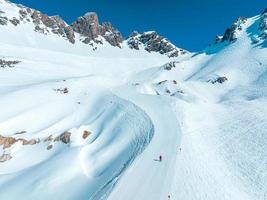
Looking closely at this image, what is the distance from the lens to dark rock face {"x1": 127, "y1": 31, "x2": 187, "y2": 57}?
14525 cm

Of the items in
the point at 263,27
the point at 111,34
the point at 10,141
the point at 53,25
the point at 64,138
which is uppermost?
the point at 53,25

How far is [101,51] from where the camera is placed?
12888cm

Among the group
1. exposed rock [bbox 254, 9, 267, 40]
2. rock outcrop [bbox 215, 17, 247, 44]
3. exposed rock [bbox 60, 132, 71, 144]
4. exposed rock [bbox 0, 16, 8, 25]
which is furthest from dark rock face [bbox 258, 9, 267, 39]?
exposed rock [bbox 0, 16, 8, 25]

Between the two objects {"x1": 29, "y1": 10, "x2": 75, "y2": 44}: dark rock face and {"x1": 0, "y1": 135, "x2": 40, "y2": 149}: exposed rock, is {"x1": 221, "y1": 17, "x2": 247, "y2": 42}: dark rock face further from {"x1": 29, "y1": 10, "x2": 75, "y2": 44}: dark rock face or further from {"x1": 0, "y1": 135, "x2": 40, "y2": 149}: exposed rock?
{"x1": 0, "y1": 135, "x2": 40, "y2": 149}: exposed rock

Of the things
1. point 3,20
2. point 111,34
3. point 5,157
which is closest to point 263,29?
point 111,34

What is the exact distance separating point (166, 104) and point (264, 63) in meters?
43.2

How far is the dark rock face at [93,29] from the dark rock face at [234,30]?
50664mm

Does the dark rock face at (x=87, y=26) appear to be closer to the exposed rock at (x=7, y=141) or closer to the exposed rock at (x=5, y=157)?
the exposed rock at (x=7, y=141)

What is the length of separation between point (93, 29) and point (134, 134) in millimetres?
116610

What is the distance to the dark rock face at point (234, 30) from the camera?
108588 millimetres

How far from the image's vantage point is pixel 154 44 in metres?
150

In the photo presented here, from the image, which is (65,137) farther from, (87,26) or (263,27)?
(87,26)

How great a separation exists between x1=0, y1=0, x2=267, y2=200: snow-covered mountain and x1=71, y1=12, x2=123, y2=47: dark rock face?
51.6 metres

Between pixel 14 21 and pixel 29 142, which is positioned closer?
pixel 29 142
